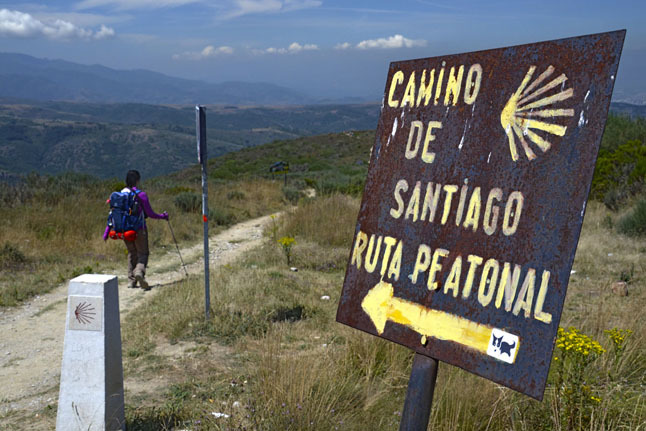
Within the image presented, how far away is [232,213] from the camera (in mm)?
13961

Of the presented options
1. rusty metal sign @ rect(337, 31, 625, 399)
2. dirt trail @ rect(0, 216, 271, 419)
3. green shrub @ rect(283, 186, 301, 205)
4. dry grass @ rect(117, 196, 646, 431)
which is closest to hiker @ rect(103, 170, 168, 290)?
dirt trail @ rect(0, 216, 271, 419)

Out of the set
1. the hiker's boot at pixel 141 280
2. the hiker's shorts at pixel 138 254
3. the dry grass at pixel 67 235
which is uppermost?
the hiker's shorts at pixel 138 254

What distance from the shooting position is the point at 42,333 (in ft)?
19.5

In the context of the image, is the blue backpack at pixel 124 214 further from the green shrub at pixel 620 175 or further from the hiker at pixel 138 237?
the green shrub at pixel 620 175

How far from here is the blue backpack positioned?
7.12m

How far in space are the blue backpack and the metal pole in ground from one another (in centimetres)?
611

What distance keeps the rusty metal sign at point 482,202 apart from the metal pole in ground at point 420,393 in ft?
0.24

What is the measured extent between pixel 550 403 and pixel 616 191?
10827 mm

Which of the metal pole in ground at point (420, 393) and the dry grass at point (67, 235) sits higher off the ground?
the metal pole in ground at point (420, 393)

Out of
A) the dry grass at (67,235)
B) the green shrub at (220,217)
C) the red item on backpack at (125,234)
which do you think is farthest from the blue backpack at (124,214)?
the green shrub at (220,217)

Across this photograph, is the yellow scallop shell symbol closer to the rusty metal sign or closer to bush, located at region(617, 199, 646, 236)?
the rusty metal sign

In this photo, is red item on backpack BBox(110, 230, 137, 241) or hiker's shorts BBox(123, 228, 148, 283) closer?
red item on backpack BBox(110, 230, 137, 241)

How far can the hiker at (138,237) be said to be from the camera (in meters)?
7.21

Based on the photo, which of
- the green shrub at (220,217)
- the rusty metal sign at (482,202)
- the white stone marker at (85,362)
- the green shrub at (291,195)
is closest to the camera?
the rusty metal sign at (482,202)
